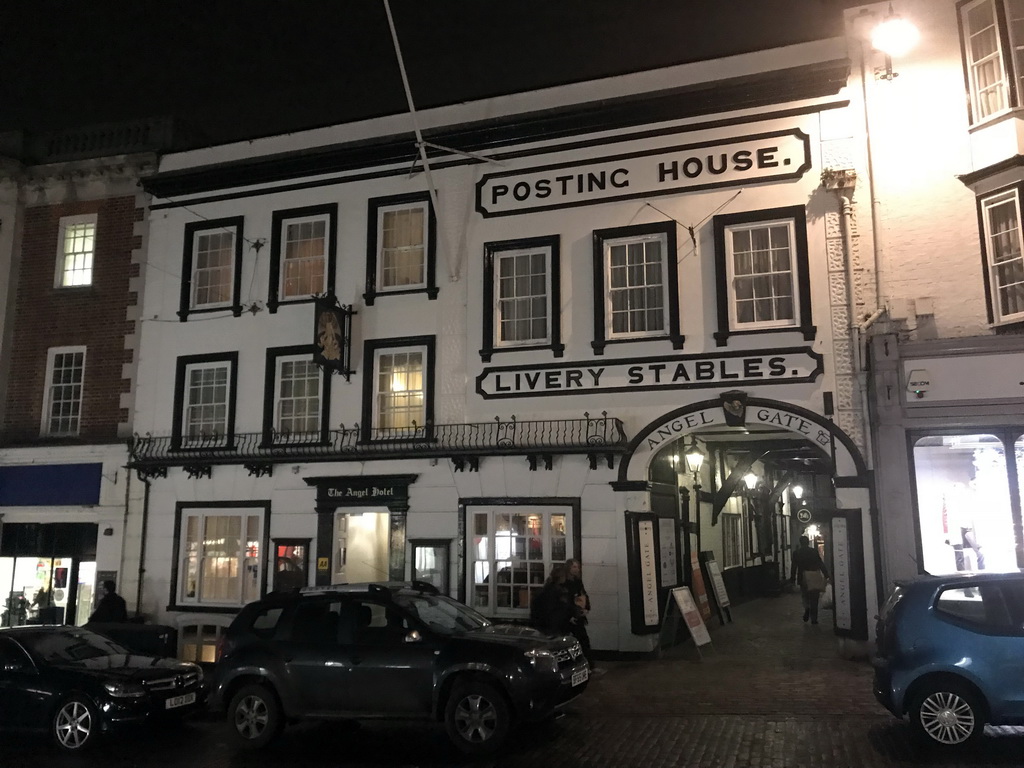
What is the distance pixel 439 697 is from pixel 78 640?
17.4ft

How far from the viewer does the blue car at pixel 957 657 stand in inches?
333

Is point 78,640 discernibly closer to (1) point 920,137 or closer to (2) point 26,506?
(2) point 26,506

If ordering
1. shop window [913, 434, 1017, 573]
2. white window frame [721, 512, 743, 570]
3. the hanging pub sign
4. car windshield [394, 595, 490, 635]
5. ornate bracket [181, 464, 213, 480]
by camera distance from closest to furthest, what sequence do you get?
car windshield [394, 595, 490, 635] → shop window [913, 434, 1017, 573] → the hanging pub sign → ornate bracket [181, 464, 213, 480] → white window frame [721, 512, 743, 570]

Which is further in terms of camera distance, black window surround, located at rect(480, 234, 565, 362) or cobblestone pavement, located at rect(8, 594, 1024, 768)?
black window surround, located at rect(480, 234, 565, 362)

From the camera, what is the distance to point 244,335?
1809 centimetres

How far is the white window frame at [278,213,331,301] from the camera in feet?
58.4

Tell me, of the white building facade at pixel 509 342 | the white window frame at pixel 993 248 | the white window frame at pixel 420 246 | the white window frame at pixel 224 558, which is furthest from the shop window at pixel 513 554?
the white window frame at pixel 993 248

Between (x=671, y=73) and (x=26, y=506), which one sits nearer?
(x=671, y=73)

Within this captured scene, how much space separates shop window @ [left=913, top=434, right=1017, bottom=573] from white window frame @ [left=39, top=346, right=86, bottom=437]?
17045 mm

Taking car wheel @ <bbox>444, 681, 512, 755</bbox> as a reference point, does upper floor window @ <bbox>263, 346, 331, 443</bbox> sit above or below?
above

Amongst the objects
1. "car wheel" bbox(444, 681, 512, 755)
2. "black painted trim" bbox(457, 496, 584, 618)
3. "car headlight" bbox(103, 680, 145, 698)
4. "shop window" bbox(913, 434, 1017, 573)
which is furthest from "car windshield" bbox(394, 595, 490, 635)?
"shop window" bbox(913, 434, 1017, 573)

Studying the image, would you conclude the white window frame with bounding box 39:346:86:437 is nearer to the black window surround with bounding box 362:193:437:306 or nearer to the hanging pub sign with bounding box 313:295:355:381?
the hanging pub sign with bounding box 313:295:355:381

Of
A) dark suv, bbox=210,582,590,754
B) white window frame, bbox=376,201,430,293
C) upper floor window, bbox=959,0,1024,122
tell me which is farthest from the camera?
white window frame, bbox=376,201,430,293

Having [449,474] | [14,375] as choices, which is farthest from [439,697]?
[14,375]
